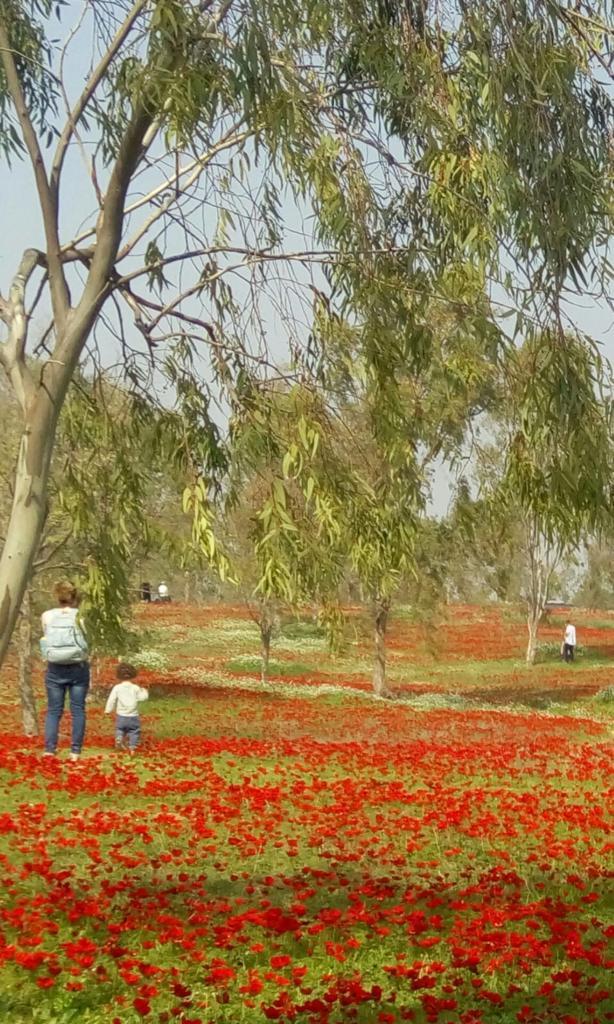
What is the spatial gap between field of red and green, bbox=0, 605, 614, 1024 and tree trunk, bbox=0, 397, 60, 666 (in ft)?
5.72

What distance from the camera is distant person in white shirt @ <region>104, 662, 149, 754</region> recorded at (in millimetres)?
13391

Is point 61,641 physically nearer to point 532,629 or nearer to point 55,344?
point 55,344

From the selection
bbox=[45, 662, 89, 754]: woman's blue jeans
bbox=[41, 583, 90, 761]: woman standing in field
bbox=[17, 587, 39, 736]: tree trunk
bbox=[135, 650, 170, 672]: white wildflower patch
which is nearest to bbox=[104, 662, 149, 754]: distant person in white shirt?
bbox=[41, 583, 90, 761]: woman standing in field

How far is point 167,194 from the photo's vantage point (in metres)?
6.10

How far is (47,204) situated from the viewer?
542cm

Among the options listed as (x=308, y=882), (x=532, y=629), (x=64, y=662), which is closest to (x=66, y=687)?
(x=64, y=662)

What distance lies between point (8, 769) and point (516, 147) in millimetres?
7762

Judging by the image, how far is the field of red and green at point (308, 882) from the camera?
518cm

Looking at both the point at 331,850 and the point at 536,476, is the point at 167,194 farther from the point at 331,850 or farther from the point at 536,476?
the point at 331,850

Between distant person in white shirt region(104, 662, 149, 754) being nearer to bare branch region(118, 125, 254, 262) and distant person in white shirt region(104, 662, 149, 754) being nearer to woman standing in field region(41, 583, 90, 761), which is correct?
woman standing in field region(41, 583, 90, 761)

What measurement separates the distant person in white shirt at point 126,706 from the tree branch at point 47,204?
8655 mm

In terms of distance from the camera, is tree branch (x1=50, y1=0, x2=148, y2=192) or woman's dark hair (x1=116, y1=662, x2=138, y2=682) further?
woman's dark hair (x1=116, y1=662, x2=138, y2=682)

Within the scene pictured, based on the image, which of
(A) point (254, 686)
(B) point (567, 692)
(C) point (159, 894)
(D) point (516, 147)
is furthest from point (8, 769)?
(B) point (567, 692)

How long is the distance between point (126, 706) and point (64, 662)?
251cm
